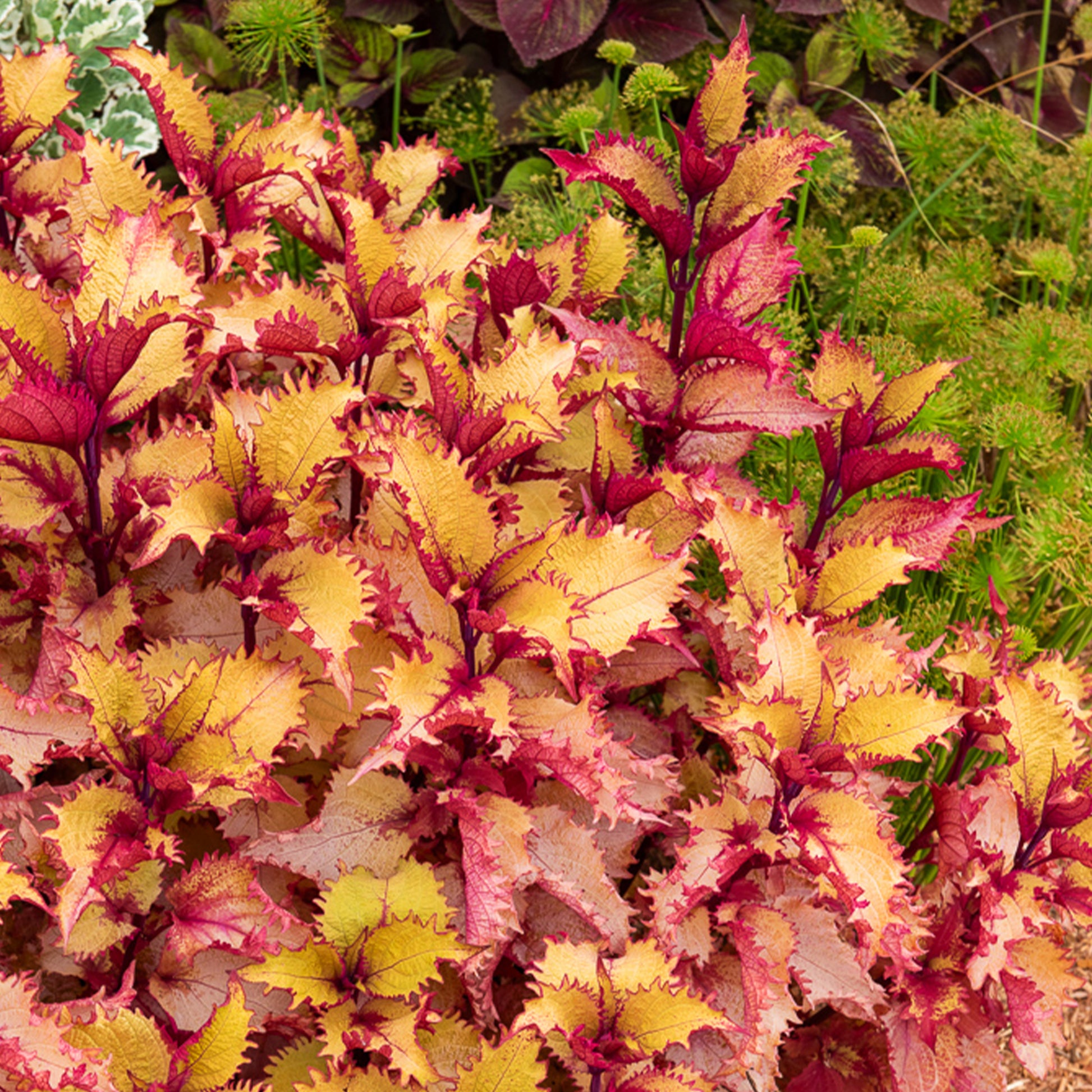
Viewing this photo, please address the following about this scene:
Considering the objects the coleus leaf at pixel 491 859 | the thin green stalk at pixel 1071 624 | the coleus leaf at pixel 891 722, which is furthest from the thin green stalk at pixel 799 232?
the coleus leaf at pixel 491 859

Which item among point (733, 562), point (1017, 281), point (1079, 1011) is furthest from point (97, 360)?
point (1017, 281)

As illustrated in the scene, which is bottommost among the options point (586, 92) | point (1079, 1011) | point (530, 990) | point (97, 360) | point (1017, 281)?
point (1079, 1011)

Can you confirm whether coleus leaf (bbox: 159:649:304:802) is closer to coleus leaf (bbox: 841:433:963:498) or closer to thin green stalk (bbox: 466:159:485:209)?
coleus leaf (bbox: 841:433:963:498)

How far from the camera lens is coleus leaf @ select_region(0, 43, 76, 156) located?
39.3 inches

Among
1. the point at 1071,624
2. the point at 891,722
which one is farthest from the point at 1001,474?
the point at 891,722

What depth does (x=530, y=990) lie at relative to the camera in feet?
3.06

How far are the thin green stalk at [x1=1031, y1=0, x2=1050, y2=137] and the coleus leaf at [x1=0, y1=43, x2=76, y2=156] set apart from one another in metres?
1.87

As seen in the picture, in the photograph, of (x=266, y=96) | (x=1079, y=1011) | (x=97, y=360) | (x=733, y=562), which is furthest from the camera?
(x=266, y=96)

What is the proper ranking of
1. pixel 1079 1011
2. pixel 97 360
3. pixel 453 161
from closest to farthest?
pixel 97 360, pixel 453 161, pixel 1079 1011

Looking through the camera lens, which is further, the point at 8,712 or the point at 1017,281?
the point at 1017,281

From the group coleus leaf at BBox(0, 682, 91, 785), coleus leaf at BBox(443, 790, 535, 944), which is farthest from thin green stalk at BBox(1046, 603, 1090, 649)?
coleus leaf at BBox(0, 682, 91, 785)

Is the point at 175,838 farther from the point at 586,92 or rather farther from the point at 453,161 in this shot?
the point at 586,92

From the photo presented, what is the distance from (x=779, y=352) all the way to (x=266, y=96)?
1.86m

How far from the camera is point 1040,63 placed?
2309 millimetres
